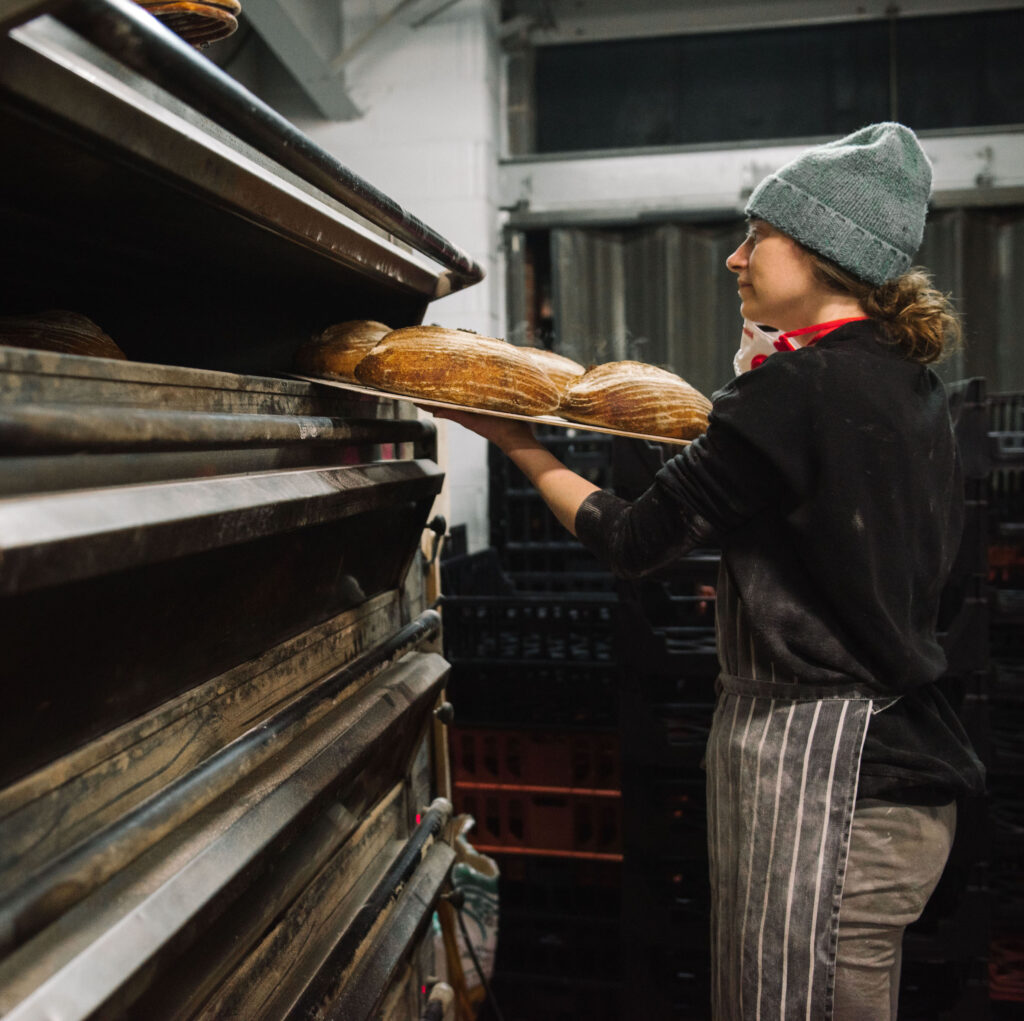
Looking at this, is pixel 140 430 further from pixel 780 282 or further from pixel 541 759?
pixel 541 759

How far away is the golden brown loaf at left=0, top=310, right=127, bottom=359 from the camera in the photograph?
0.86m

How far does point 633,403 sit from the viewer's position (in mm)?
1150

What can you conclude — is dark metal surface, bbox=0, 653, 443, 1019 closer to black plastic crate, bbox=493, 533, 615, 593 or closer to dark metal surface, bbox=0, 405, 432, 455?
dark metal surface, bbox=0, 405, 432, 455

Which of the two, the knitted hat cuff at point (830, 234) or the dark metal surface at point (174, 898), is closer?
the dark metal surface at point (174, 898)

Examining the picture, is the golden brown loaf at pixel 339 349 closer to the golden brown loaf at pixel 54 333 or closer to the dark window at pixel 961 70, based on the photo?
the golden brown loaf at pixel 54 333

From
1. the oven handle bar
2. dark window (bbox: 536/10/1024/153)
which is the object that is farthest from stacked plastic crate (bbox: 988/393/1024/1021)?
dark window (bbox: 536/10/1024/153)

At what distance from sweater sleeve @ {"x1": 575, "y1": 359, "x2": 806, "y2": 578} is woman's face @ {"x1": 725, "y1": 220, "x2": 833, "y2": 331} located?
143mm

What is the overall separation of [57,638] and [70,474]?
0.11 meters

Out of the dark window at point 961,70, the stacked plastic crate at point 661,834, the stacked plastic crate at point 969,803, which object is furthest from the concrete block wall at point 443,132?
the stacked plastic crate at point 969,803

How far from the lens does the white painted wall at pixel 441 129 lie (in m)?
3.98

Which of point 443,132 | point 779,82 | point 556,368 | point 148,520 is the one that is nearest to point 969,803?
point 556,368

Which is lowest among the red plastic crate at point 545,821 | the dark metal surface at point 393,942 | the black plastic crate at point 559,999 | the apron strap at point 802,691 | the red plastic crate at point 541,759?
the black plastic crate at point 559,999

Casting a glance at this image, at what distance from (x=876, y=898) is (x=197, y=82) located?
114 cm

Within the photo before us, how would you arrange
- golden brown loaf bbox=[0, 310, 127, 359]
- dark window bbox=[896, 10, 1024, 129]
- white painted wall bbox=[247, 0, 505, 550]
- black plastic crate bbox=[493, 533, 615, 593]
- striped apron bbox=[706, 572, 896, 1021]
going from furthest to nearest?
dark window bbox=[896, 10, 1024, 129] → white painted wall bbox=[247, 0, 505, 550] → black plastic crate bbox=[493, 533, 615, 593] → striped apron bbox=[706, 572, 896, 1021] → golden brown loaf bbox=[0, 310, 127, 359]
